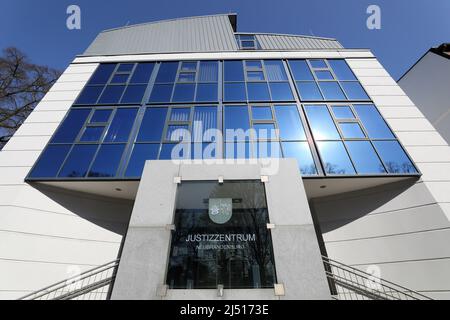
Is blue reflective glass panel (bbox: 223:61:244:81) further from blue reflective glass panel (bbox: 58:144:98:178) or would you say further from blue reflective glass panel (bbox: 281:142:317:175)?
blue reflective glass panel (bbox: 58:144:98:178)

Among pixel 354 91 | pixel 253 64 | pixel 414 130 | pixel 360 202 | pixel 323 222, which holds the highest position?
pixel 253 64

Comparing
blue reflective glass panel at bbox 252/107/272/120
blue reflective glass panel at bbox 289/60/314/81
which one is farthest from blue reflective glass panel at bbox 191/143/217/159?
blue reflective glass panel at bbox 289/60/314/81

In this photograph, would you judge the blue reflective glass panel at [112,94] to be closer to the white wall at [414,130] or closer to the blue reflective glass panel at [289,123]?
the blue reflective glass panel at [289,123]

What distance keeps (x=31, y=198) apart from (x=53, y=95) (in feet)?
20.8

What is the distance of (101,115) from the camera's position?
435 inches

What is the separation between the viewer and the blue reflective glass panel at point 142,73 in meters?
12.8

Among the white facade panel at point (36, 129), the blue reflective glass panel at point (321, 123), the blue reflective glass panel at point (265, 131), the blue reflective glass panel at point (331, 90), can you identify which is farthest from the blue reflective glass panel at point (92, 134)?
the blue reflective glass panel at point (331, 90)

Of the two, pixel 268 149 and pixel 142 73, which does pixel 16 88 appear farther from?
pixel 268 149

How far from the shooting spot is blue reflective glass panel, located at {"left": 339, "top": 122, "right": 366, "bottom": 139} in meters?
9.91

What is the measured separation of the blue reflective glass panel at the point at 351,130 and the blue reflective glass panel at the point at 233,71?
617 cm

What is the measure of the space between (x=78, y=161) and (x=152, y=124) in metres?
3.53

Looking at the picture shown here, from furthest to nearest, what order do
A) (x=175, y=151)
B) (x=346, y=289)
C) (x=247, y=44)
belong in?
1. (x=247, y=44)
2. (x=175, y=151)
3. (x=346, y=289)

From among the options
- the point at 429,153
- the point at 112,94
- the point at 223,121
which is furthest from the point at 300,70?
the point at 112,94
